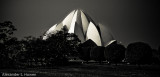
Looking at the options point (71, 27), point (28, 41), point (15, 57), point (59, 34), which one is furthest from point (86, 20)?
point (15, 57)

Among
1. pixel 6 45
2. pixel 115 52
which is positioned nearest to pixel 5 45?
pixel 6 45

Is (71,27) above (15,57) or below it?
above

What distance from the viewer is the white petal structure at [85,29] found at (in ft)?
238

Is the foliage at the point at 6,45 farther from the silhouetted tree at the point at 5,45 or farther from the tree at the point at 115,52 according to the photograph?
the tree at the point at 115,52

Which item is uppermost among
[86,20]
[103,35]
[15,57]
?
[86,20]

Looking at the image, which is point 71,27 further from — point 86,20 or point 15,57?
point 15,57

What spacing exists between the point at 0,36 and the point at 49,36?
41.6ft

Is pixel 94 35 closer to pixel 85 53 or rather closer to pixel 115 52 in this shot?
pixel 85 53

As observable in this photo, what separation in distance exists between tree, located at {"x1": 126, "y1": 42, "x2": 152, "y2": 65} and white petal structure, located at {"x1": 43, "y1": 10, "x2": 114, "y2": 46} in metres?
43.9

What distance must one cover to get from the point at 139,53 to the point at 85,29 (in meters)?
49.9

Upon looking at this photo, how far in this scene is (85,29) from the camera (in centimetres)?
7631

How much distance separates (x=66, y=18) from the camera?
83.1 metres

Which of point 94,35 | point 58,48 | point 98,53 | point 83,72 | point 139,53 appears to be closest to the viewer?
point 83,72

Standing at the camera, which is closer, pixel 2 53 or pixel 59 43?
pixel 2 53
